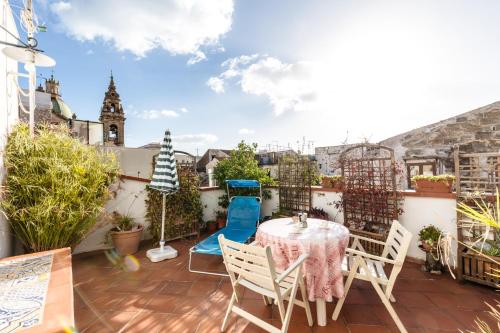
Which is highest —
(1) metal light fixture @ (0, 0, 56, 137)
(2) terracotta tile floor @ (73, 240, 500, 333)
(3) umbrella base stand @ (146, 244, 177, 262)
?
(1) metal light fixture @ (0, 0, 56, 137)

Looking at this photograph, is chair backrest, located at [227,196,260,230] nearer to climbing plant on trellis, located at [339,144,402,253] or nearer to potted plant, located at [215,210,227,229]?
potted plant, located at [215,210,227,229]

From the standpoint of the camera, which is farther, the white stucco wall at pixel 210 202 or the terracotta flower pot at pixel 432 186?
the white stucco wall at pixel 210 202

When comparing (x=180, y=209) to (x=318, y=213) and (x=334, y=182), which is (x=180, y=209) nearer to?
(x=318, y=213)

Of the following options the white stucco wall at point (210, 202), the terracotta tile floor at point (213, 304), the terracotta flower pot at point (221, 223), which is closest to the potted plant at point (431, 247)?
the terracotta tile floor at point (213, 304)

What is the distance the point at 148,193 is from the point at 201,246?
1.85 m

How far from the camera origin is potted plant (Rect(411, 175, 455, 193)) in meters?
3.40

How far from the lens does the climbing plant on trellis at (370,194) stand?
3871mm

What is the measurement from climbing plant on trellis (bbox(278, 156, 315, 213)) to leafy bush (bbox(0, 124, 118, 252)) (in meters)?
3.66

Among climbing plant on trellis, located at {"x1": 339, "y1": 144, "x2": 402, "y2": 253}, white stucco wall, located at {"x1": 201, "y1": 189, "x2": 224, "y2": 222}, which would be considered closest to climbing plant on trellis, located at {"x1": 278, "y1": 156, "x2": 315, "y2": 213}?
climbing plant on trellis, located at {"x1": 339, "y1": 144, "x2": 402, "y2": 253}

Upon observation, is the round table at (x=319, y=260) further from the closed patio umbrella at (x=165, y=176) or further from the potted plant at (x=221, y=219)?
the potted plant at (x=221, y=219)

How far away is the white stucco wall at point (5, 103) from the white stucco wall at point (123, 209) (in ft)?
3.77

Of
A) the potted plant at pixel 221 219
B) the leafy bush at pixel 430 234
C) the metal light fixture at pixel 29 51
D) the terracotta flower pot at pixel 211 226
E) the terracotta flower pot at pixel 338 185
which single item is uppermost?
the metal light fixture at pixel 29 51

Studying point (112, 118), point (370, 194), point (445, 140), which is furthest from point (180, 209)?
point (112, 118)

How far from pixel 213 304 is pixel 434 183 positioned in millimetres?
3528
